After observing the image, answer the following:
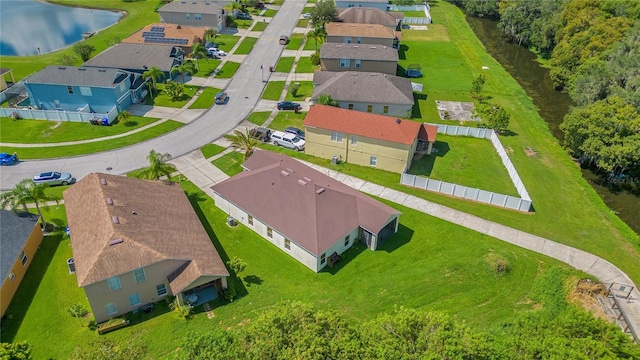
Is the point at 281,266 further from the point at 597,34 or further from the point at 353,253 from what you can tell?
the point at 597,34

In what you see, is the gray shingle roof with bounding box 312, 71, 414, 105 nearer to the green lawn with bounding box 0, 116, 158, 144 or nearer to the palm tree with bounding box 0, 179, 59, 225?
the green lawn with bounding box 0, 116, 158, 144

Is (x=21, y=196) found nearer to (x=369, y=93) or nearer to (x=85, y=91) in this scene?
(x=85, y=91)

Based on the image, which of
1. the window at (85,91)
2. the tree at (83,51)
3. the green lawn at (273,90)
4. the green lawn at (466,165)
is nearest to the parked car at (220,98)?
the green lawn at (273,90)

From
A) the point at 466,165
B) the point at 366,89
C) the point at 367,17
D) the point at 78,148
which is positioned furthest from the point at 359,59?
the point at 78,148

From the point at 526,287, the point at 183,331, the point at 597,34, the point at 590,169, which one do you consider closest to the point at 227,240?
the point at 183,331

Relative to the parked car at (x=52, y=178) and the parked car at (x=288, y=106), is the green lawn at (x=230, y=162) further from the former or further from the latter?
the parked car at (x=52, y=178)

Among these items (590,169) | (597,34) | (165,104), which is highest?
(597,34)

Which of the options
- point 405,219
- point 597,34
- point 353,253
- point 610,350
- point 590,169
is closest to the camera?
point 610,350
